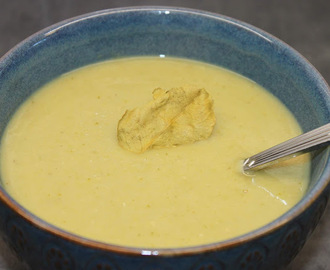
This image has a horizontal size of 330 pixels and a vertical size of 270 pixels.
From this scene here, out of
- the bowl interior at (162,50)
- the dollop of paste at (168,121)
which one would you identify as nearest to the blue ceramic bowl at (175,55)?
the bowl interior at (162,50)

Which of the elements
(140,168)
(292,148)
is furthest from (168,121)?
(292,148)

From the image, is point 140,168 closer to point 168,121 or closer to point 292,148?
point 168,121

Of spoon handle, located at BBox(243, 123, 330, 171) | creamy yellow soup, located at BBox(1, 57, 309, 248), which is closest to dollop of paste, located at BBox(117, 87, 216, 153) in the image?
creamy yellow soup, located at BBox(1, 57, 309, 248)

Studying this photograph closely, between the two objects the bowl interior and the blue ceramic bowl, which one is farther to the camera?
the bowl interior

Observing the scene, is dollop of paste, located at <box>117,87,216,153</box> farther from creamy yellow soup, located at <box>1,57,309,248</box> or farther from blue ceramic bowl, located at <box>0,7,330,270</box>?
blue ceramic bowl, located at <box>0,7,330,270</box>

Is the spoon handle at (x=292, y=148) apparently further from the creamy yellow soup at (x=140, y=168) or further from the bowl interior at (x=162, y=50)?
the bowl interior at (x=162, y=50)

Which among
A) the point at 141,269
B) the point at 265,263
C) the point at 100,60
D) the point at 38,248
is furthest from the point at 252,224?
the point at 100,60

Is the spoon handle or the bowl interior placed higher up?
the bowl interior
